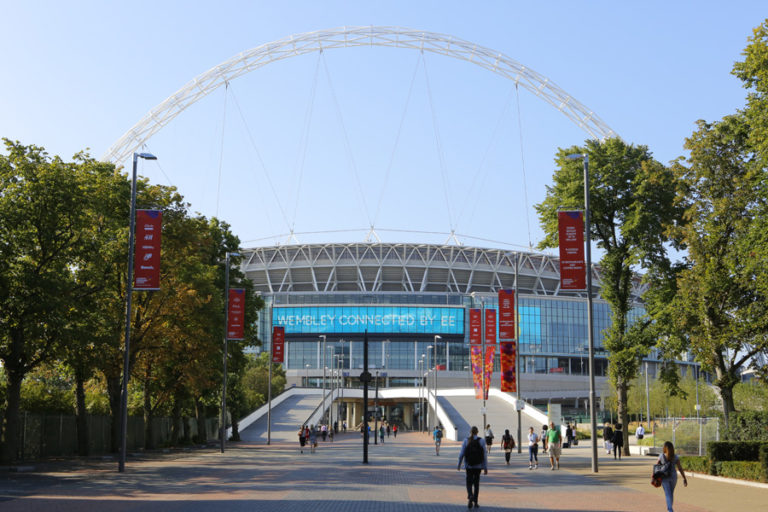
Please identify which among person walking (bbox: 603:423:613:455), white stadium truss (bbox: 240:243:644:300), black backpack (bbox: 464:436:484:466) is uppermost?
white stadium truss (bbox: 240:243:644:300)

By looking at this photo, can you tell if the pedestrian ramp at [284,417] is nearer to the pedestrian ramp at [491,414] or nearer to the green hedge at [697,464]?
the pedestrian ramp at [491,414]

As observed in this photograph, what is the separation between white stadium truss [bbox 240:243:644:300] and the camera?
14075 cm

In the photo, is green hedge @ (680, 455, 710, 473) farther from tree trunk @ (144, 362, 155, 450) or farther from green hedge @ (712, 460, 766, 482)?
tree trunk @ (144, 362, 155, 450)

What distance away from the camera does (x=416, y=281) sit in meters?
146

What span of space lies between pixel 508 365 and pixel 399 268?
91757 mm

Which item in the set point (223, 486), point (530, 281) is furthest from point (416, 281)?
point (223, 486)

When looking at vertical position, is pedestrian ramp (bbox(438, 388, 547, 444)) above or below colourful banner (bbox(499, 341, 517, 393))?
below

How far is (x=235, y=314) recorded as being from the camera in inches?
1889

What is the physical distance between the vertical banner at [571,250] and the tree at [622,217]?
28.7 feet

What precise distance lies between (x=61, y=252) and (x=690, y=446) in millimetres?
28836

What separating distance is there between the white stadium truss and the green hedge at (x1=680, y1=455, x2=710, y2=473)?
108 metres

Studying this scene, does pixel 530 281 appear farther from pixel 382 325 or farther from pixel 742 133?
pixel 742 133

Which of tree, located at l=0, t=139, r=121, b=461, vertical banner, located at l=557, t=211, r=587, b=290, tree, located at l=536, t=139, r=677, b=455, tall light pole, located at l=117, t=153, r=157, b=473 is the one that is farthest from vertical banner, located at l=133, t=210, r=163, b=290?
tree, located at l=536, t=139, r=677, b=455

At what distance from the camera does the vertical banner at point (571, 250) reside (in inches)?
1236
